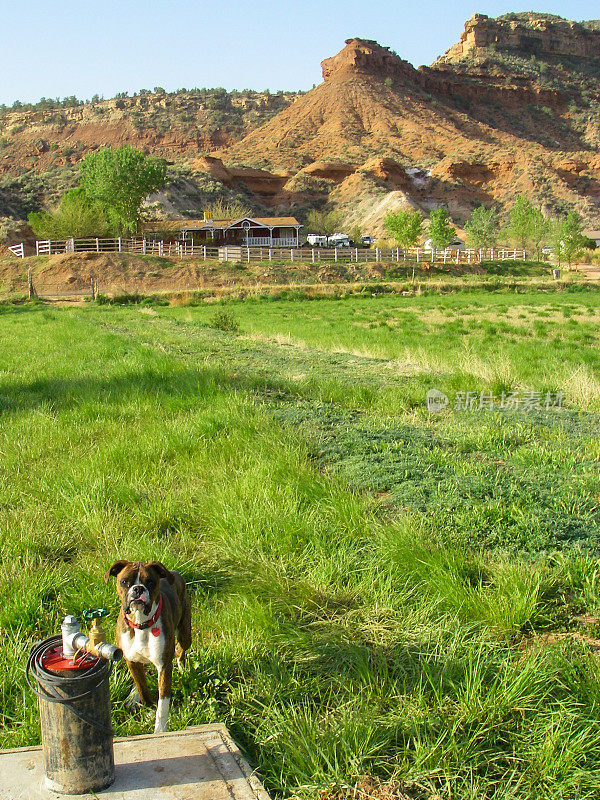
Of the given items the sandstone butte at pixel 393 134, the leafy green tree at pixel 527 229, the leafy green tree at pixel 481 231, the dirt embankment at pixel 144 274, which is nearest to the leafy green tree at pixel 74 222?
the dirt embankment at pixel 144 274

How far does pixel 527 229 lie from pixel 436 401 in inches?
2976

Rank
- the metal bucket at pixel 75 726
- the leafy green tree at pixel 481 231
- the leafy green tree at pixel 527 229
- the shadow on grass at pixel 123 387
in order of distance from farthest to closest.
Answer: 1. the leafy green tree at pixel 527 229
2. the leafy green tree at pixel 481 231
3. the shadow on grass at pixel 123 387
4. the metal bucket at pixel 75 726

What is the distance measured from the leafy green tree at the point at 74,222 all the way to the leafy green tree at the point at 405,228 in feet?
98.1

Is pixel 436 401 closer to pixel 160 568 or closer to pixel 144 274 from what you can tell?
pixel 160 568

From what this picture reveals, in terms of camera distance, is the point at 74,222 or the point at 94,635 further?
the point at 74,222

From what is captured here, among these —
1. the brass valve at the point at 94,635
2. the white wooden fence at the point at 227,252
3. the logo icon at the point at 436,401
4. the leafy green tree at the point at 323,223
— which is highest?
the leafy green tree at the point at 323,223

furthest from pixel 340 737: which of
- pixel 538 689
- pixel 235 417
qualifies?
pixel 235 417

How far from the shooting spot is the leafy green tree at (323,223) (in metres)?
87.4

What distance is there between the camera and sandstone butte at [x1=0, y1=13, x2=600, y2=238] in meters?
99.6

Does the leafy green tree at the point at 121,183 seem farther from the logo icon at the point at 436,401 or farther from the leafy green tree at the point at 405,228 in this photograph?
the logo icon at the point at 436,401

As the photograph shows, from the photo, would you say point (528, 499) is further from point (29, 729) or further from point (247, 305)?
point (247, 305)

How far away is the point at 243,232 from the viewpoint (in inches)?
2987

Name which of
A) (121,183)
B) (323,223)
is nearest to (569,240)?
(323,223)

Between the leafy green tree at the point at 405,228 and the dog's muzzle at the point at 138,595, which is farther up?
the leafy green tree at the point at 405,228
